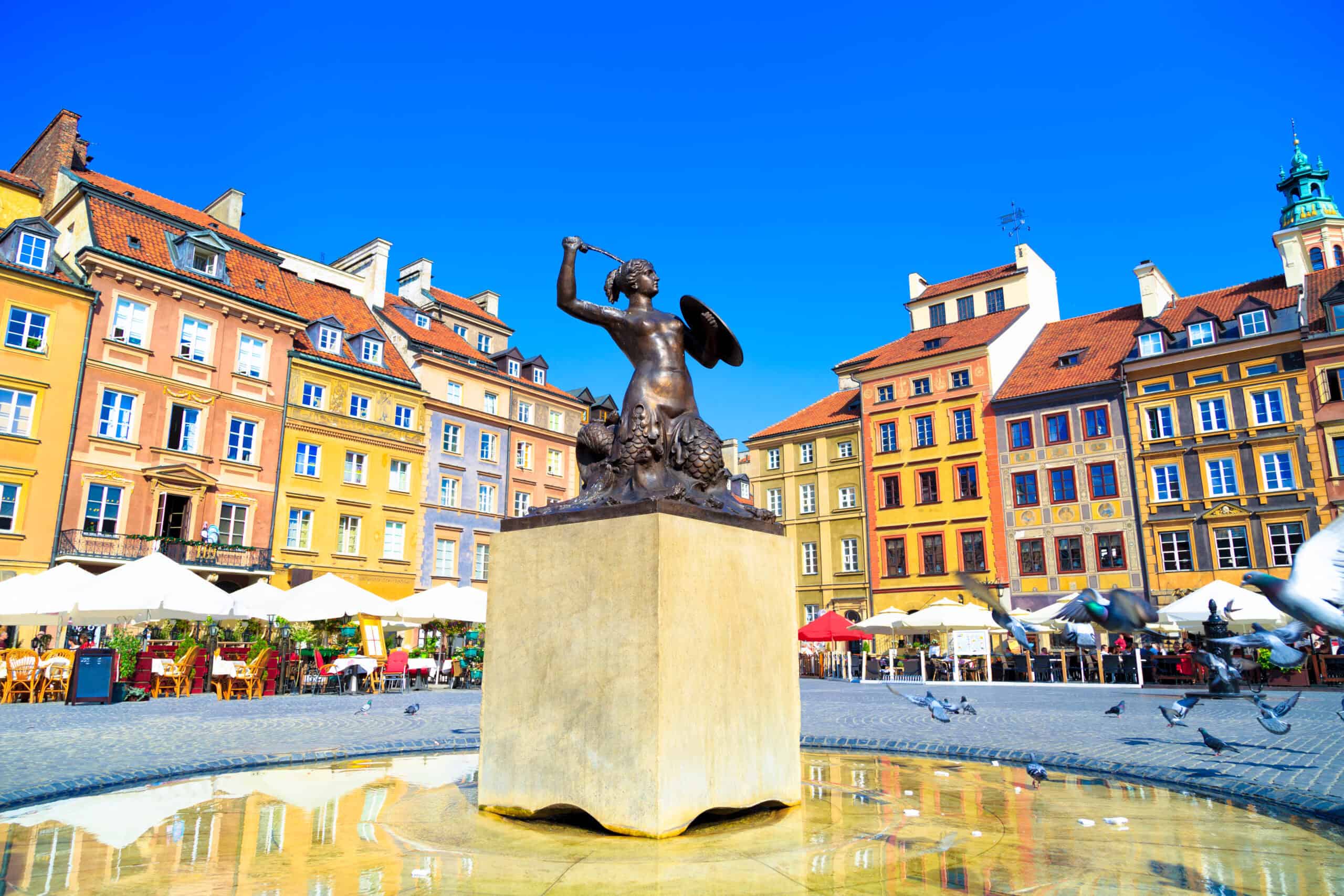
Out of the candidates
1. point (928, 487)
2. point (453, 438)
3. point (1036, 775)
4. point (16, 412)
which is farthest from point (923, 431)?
point (1036, 775)

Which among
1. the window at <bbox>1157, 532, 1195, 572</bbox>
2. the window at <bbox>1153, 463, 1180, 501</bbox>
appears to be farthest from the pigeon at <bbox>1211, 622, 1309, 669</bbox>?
the window at <bbox>1153, 463, 1180, 501</bbox>

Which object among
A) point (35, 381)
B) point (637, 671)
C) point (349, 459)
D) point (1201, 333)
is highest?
point (1201, 333)

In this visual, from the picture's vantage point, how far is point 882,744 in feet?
30.7

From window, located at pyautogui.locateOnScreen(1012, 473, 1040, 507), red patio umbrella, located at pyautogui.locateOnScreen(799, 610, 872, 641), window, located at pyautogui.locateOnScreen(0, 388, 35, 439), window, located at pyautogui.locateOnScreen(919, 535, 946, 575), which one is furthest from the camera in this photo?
window, located at pyautogui.locateOnScreen(919, 535, 946, 575)

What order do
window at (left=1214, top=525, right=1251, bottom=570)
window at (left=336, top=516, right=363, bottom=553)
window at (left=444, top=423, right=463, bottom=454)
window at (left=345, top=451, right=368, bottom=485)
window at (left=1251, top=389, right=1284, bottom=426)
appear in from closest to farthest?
window at (left=1214, top=525, right=1251, bottom=570) < window at (left=1251, top=389, right=1284, bottom=426) < window at (left=336, top=516, right=363, bottom=553) < window at (left=345, top=451, right=368, bottom=485) < window at (left=444, top=423, right=463, bottom=454)

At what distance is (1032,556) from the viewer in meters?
38.0

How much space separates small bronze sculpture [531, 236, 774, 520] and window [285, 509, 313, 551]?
3059 centimetres

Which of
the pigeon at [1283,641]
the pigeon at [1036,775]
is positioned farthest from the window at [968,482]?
the pigeon at [1036,775]

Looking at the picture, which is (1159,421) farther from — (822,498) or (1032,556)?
(822,498)

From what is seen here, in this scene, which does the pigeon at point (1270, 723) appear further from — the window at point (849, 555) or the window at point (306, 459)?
the window at point (849, 555)

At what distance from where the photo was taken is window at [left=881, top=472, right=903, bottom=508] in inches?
1658

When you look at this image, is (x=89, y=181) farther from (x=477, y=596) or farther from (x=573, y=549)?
(x=573, y=549)

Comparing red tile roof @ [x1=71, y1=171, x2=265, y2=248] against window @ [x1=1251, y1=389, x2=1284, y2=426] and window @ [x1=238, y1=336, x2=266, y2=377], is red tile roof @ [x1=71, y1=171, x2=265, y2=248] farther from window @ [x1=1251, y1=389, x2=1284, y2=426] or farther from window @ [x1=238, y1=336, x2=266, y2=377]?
window @ [x1=1251, y1=389, x2=1284, y2=426]

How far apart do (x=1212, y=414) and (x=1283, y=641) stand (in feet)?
109
